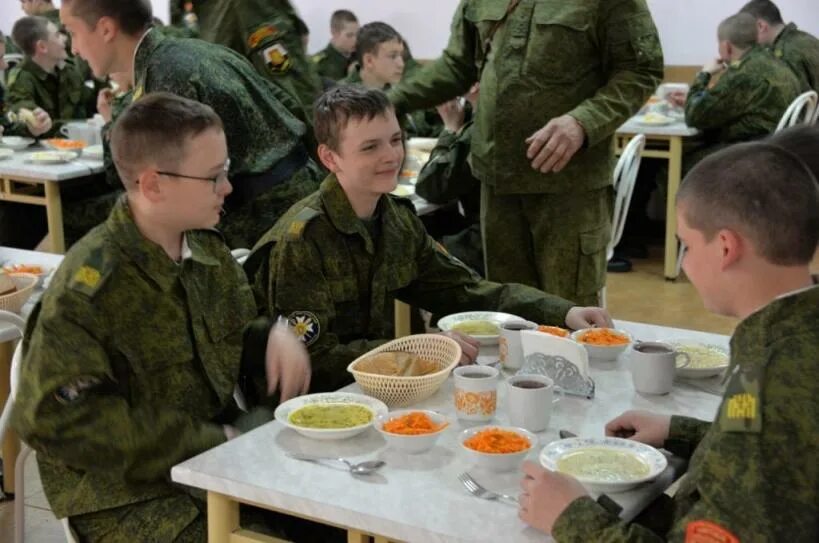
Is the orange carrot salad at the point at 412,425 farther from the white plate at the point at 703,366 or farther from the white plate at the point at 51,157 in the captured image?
the white plate at the point at 51,157

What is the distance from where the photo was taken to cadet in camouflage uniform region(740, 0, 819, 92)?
638 cm

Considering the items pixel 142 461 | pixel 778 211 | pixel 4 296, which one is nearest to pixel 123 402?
pixel 142 461

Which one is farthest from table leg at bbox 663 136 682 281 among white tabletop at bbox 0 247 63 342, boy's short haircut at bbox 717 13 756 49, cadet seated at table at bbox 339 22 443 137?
white tabletop at bbox 0 247 63 342

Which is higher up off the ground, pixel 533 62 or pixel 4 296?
pixel 533 62

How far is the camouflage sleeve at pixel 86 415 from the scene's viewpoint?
1.81m

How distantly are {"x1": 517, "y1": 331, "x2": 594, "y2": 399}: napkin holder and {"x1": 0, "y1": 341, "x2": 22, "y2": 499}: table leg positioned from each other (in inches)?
67.2

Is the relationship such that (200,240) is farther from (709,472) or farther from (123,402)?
(709,472)

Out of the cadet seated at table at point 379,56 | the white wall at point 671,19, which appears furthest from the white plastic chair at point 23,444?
the white wall at point 671,19

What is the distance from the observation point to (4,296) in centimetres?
263

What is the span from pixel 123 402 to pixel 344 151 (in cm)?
95

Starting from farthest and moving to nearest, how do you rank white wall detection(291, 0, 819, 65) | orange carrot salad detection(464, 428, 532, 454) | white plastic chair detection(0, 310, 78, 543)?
white wall detection(291, 0, 819, 65) < white plastic chair detection(0, 310, 78, 543) < orange carrot salad detection(464, 428, 532, 454)

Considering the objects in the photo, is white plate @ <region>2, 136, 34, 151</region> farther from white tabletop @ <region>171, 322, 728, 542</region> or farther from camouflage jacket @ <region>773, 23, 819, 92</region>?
camouflage jacket @ <region>773, 23, 819, 92</region>

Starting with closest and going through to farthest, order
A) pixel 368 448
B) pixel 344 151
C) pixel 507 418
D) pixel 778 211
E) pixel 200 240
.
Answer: pixel 778 211 < pixel 368 448 < pixel 507 418 < pixel 200 240 < pixel 344 151

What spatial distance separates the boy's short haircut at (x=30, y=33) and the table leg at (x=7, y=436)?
4.03 metres
